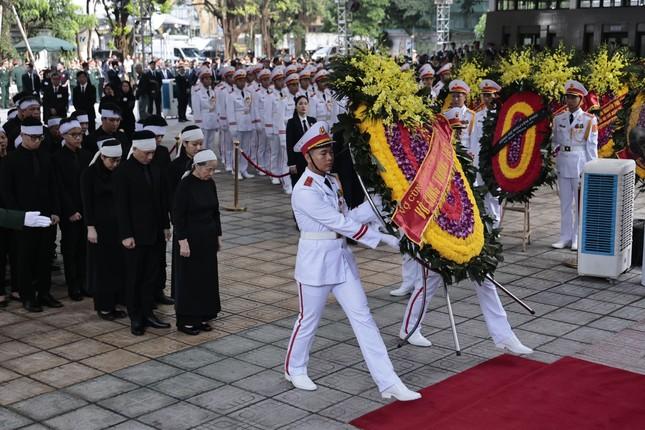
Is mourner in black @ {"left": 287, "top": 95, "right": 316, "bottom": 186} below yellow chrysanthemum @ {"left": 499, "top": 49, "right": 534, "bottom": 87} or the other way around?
below

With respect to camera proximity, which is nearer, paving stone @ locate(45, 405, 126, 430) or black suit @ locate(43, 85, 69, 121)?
paving stone @ locate(45, 405, 126, 430)

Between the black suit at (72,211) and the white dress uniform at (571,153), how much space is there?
5857 millimetres

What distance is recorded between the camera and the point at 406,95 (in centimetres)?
708

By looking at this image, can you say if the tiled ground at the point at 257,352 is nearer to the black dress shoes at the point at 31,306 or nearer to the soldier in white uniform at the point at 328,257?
the black dress shoes at the point at 31,306

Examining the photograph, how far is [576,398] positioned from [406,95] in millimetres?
2627

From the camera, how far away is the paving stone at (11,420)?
6.14m

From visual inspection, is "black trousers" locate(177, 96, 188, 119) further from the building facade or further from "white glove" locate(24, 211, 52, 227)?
"white glove" locate(24, 211, 52, 227)

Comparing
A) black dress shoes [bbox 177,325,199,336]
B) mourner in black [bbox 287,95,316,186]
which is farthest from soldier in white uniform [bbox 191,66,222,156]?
black dress shoes [bbox 177,325,199,336]

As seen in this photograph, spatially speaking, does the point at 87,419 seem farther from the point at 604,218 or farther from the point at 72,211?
the point at 604,218

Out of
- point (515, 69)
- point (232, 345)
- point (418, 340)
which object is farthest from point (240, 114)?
point (418, 340)

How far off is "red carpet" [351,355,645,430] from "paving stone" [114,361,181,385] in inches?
70.6

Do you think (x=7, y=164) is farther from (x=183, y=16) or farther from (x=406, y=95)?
(x=183, y=16)

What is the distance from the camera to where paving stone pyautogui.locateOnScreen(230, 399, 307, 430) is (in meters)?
6.13

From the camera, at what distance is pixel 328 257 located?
6531mm
